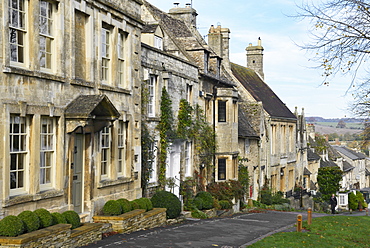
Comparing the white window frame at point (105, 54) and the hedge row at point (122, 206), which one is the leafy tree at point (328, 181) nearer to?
the hedge row at point (122, 206)

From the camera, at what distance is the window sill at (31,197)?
10867 millimetres

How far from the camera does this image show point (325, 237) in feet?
55.6

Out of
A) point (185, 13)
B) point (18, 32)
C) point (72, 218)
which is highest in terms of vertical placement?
point (185, 13)

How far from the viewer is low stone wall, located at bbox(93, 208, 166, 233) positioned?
47.7 feet

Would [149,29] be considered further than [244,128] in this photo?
No

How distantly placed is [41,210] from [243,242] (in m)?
6.58

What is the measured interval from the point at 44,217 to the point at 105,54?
612 cm

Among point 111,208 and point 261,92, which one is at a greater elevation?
point 261,92

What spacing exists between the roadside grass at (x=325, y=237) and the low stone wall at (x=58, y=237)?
15.2 ft

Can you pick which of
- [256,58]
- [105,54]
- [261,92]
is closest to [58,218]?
[105,54]

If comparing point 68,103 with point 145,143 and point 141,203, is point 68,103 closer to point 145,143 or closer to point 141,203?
point 141,203

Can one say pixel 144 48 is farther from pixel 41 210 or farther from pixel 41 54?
pixel 41 210

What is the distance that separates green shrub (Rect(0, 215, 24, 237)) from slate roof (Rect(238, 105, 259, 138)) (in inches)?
925

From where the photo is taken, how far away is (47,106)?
39.9 ft
